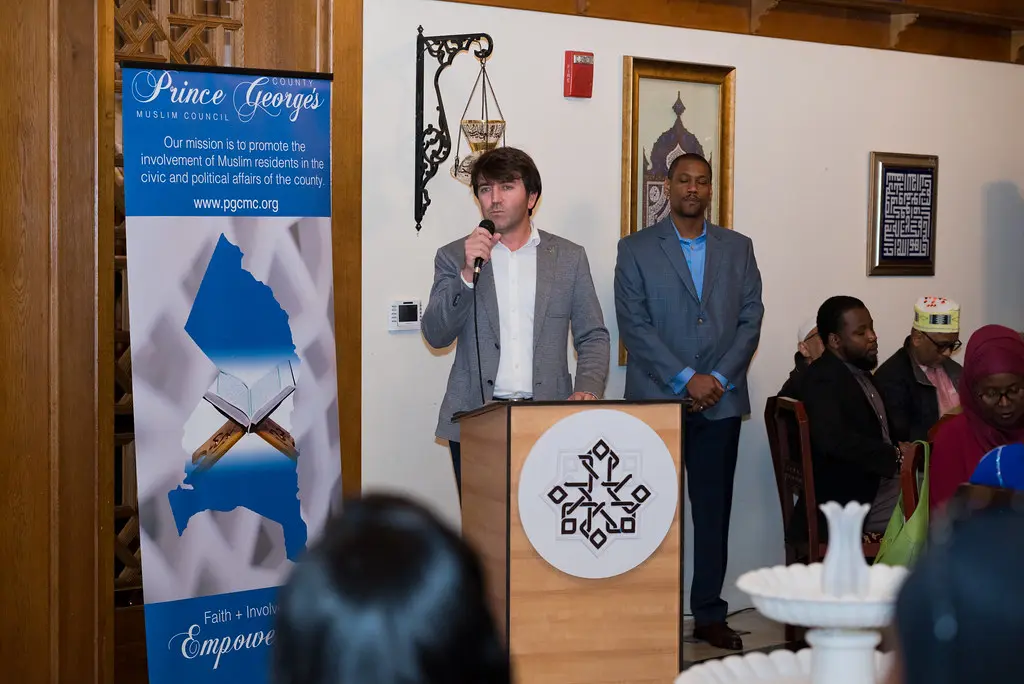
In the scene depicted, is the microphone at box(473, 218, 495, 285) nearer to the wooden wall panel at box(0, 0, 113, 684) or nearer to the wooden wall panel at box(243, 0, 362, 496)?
the wooden wall panel at box(243, 0, 362, 496)

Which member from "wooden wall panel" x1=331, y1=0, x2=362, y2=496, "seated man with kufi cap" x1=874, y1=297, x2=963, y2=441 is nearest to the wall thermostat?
"wooden wall panel" x1=331, y1=0, x2=362, y2=496

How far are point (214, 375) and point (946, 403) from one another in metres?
3.03

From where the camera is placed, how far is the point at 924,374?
5.14 meters

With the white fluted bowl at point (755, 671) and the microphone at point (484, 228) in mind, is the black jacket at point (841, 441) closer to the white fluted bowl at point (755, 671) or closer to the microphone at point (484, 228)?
the microphone at point (484, 228)

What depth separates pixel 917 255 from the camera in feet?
19.8

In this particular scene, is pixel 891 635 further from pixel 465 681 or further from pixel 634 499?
pixel 634 499

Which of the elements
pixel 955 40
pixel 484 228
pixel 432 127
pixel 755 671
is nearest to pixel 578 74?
pixel 432 127

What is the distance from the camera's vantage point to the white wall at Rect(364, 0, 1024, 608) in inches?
189

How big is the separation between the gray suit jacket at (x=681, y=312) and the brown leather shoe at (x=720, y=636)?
860 mm

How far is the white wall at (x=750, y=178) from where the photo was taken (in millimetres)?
4809

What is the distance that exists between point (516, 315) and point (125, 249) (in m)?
1.44

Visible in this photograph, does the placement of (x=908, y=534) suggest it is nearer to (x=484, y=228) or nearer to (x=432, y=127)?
(x=484, y=228)

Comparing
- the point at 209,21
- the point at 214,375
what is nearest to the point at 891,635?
the point at 214,375

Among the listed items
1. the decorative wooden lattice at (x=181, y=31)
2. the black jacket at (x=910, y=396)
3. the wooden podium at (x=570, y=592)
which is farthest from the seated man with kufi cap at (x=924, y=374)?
the decorative wooden lattice at (x=181, y=31)
